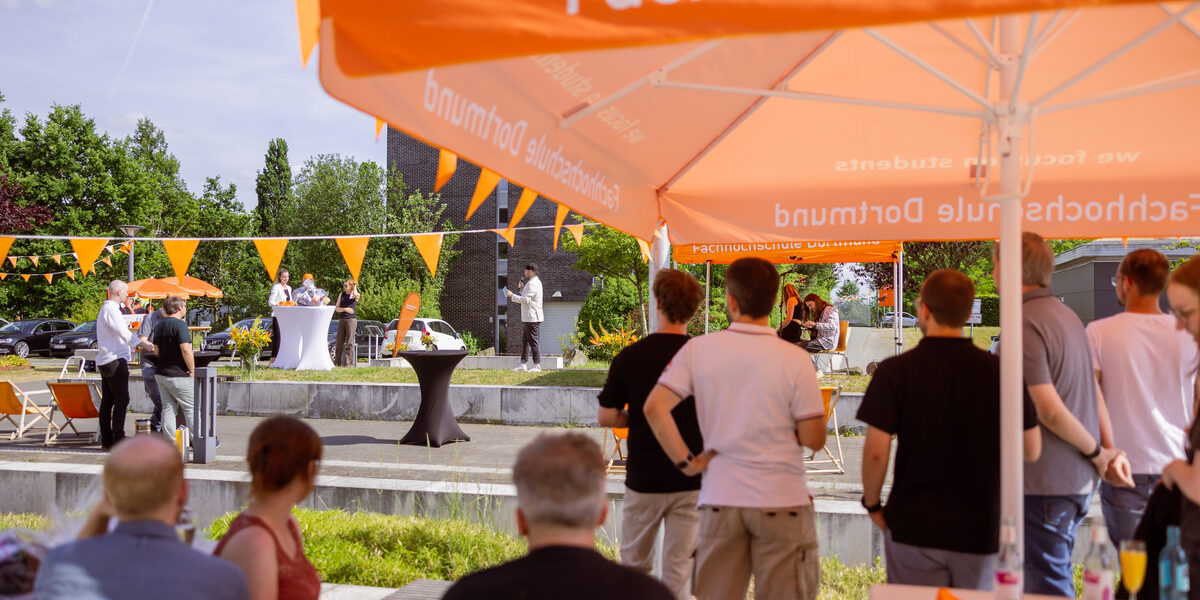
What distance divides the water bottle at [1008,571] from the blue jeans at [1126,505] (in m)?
1.44

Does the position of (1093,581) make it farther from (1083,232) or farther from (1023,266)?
(1083,232)

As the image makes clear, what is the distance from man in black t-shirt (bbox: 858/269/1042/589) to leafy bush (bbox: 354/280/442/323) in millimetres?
32303

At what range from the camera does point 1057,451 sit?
304 cm

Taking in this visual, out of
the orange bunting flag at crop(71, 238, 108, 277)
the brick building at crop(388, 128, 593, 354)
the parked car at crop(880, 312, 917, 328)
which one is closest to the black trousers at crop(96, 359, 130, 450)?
the orange bunting flag at crop(71, 238, 108, 277)

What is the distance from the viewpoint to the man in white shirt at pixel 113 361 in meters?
8.84

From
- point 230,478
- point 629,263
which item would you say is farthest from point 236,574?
point 629,263

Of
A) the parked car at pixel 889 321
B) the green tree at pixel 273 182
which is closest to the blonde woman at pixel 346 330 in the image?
the parked car at pixel 889 321

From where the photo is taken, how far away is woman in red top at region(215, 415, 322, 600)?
2127 mm

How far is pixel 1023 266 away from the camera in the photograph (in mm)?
3100

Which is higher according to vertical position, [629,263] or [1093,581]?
[629,263]

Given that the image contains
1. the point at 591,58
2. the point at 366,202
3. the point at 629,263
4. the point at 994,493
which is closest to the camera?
the point at 994,493

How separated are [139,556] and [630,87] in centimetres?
204

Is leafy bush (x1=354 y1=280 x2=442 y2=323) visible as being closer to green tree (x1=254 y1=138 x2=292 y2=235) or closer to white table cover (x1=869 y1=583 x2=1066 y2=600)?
green tree (x1=254 y1=138 x2=292 y2=235)

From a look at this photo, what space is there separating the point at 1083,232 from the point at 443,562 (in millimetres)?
3860
